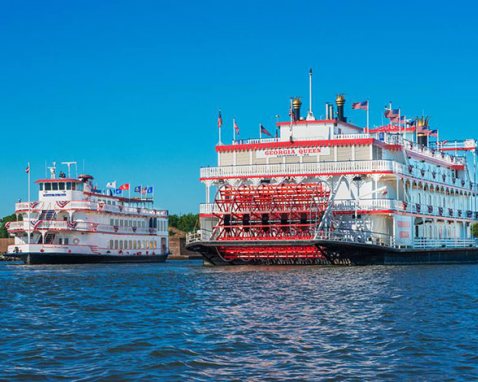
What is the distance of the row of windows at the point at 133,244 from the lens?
6381 cm

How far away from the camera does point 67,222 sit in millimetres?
58000

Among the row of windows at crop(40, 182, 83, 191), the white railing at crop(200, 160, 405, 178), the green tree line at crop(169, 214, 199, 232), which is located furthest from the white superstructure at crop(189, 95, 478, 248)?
the green tree line at crop(169, 214, 199, 232)

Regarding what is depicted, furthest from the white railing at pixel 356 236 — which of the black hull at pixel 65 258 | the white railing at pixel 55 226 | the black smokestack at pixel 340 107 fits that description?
the white railing at pixel 55 226

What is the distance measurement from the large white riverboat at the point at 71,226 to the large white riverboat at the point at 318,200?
15305mm

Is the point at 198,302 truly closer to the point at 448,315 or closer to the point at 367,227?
the point at 448,315

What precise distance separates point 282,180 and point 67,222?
1947cm

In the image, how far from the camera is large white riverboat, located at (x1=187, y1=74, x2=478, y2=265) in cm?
4159

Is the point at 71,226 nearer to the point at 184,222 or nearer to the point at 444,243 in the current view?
A: the point at 444,243

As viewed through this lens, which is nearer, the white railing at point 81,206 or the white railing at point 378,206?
the white railing at point 378,206

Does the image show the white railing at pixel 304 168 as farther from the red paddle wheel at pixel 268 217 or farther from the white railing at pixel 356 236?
the white railing at pixel 356 236

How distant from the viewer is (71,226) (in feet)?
190

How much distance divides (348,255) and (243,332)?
79.1 ft

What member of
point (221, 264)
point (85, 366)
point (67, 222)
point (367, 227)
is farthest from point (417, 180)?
point (85, 366)

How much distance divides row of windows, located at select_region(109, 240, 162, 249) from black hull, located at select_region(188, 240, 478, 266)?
1842 centimetres
